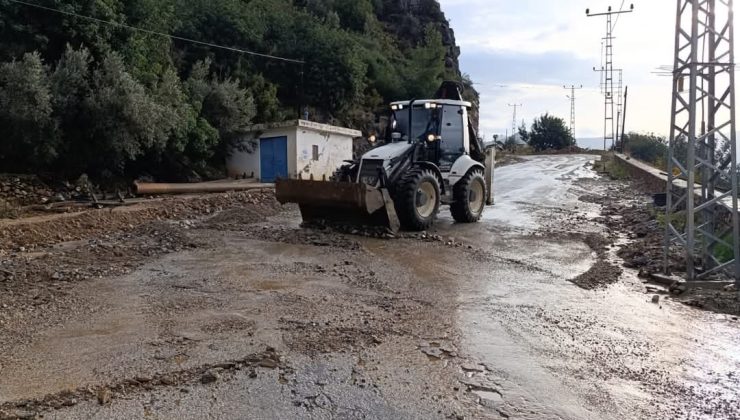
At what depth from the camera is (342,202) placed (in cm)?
1071

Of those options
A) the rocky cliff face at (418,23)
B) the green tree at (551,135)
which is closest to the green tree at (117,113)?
the rocky cliff face at (418,23)

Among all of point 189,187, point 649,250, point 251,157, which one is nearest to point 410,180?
point 649,250

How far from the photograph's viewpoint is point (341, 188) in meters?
10.6

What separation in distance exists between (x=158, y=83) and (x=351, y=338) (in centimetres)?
1646

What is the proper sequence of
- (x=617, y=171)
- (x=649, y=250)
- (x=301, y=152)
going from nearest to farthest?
(x=649, y=250) → (x=301, y=152) → (x=617, y=171)

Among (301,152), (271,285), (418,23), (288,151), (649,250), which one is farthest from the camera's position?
(418,23)

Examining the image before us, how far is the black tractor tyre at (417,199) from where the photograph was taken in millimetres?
11031

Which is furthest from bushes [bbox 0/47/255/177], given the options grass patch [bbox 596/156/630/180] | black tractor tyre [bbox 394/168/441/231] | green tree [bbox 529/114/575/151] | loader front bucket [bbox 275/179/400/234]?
green tree [bbox 529/114/575/151]

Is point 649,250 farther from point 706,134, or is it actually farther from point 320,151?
point 320,151

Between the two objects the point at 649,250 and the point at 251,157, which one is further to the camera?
the point at 251,157

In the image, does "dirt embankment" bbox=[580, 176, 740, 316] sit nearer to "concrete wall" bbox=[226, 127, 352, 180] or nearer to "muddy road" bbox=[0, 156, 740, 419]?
"muddy road" bbox=[0, 156, 740, 419]

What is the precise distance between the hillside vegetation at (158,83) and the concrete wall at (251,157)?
1.75ft

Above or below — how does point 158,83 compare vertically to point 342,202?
above

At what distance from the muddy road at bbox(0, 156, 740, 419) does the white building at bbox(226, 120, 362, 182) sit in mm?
12364
